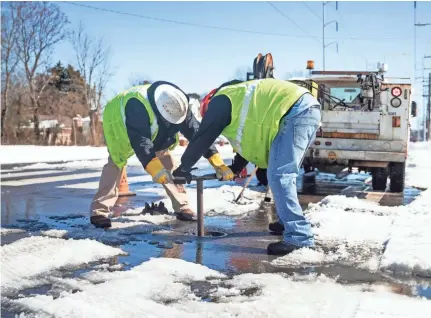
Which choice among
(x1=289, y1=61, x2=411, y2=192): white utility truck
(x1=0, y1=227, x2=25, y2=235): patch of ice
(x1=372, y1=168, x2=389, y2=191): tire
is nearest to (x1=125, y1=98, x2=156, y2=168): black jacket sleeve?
(x1=0, y1=227, x2=25, y2=235): patch of ice

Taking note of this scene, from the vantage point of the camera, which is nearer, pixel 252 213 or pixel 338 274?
pixel 338 274

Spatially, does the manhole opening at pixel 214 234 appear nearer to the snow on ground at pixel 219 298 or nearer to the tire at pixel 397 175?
the snow on ground at pixel 219 298

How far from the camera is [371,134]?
29.5 feet

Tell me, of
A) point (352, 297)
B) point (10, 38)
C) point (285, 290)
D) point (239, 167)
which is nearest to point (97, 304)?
point (285, 290)

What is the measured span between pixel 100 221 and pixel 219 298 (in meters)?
2.58

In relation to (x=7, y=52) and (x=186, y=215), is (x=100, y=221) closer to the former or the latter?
(x=186, y=215)

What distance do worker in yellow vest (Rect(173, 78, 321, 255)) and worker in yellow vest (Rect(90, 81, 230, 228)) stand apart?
1.85 feet

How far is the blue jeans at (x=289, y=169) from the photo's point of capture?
4.32 metres

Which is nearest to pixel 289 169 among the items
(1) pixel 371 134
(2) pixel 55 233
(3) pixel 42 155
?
(2) pixel 55 233

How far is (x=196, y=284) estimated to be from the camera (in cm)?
347

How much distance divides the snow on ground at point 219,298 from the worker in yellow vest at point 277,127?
0.79m

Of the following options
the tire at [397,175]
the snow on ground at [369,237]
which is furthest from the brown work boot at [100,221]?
the tire at [397,175]

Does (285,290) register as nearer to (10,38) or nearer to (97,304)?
(97,304)

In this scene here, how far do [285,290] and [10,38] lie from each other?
33844 mm
